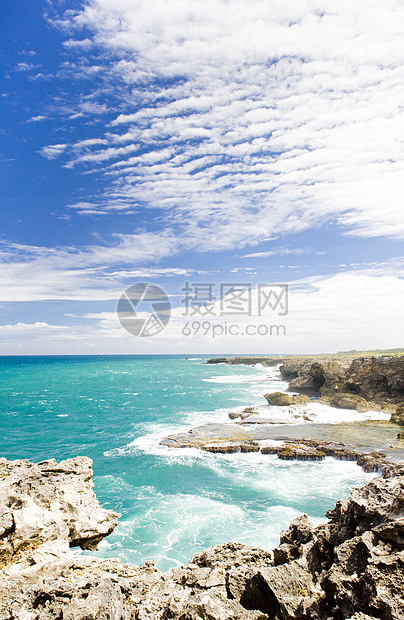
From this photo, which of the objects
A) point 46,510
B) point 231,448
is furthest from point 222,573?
point 231,448

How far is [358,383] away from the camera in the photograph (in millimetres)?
49875

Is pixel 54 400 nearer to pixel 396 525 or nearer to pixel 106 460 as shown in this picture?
pixel 106 460

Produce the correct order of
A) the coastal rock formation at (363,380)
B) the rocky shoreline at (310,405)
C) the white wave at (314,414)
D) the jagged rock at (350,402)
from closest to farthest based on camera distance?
Answer: 1. the rocky shoreline at (310,405)
2. the white wave at (314,414)
3. the jagged rock at (350,402)
4. the coastal rock formation at (363,380)

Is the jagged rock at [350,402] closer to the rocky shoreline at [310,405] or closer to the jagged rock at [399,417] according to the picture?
the rocky shoreline at [310,405]

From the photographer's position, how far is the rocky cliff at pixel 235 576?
556cm

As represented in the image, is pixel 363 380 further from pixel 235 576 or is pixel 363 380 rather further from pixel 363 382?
pixel 235 576

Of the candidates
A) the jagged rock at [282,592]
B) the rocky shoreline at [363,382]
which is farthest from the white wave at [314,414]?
the jagged rock at [282,592]

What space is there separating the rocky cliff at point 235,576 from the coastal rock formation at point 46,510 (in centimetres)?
4

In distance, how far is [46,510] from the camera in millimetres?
10070

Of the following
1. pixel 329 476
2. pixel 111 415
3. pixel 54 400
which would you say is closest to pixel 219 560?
pixel 329 476

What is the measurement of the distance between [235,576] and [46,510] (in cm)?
657

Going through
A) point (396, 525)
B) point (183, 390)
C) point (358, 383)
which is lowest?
point (183, 390)

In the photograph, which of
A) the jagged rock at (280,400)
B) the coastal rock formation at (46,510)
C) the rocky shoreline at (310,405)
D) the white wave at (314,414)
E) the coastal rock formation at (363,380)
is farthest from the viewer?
the coastal rock formation at (363,380)

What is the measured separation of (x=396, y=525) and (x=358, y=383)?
49176 mm
